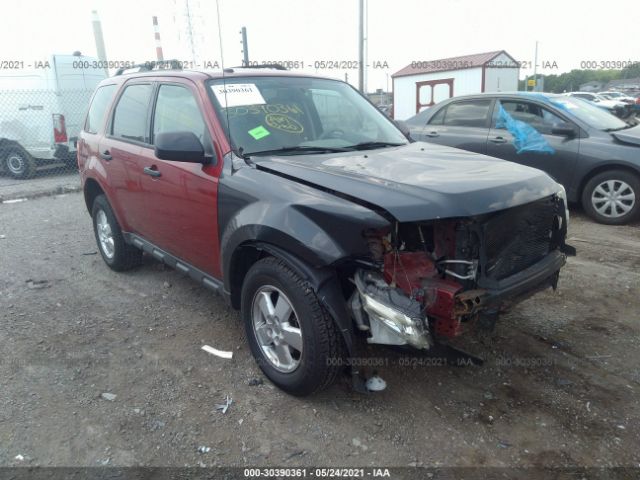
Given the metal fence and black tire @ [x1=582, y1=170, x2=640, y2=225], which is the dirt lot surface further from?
the metal fence

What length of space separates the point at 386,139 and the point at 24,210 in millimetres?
6946

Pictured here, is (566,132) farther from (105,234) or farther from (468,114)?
(105,234)

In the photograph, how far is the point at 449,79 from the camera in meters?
19.8

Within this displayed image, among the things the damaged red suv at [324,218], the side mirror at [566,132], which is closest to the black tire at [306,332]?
the damaged red suv at [324,218]

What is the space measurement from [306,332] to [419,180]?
39.3 inches

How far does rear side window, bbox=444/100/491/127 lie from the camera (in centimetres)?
721

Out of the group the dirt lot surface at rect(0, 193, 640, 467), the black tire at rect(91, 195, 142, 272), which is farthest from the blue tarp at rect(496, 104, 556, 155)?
the black tire at rect(91, 195, 142, 272)

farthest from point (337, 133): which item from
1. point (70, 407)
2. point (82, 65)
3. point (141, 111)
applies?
point (82, 65)

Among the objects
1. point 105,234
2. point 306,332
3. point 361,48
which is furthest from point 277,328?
point 361,48

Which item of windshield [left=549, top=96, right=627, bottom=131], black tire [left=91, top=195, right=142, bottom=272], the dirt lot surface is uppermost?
windshield [left=549, top=96, right=627, bottom=131]

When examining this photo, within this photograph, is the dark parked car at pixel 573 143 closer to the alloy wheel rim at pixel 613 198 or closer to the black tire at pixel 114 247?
the alloy wheel rim at pixel 613 198

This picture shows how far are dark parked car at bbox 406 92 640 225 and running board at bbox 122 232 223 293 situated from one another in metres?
4.80

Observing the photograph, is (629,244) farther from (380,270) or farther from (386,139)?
Answer: (380,270)

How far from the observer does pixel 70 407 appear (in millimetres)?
2900
